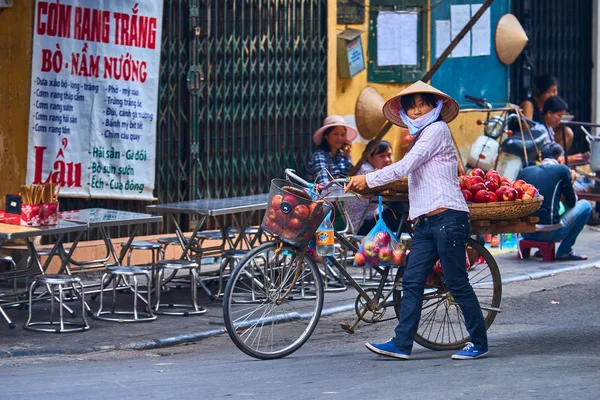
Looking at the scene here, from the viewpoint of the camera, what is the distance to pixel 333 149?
1160cm

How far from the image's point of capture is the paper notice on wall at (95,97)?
10.7 m

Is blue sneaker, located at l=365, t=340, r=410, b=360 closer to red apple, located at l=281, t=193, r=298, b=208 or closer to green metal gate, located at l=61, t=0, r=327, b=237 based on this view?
red apple, located at l=281, t=193, r=298, b=208

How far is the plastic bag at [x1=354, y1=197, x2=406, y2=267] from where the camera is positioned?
7.50m

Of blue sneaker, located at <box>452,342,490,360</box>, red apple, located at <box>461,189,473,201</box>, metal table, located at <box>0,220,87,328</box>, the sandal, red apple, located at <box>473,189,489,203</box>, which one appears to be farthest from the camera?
the sandal

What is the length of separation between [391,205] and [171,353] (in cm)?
186

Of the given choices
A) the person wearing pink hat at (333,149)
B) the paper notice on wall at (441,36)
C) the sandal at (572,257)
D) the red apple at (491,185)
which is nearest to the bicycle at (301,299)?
the red apple at (491,185)

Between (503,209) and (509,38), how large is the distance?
8.10 m

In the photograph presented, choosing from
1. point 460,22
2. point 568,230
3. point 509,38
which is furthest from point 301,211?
point 509,38

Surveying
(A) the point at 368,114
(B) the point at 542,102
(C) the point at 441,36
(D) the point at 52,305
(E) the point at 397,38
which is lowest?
(D) the point at 52,305

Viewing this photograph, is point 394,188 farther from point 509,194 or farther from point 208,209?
point 208,209

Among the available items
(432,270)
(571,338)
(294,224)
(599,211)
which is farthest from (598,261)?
(294,224)

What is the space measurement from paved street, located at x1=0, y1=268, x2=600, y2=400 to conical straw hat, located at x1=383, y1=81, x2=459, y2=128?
5.19 feet

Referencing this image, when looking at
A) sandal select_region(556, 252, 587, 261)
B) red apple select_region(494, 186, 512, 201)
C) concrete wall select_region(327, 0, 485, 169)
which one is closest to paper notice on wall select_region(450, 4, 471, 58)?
concrete wall select_region(327, 0, 485, 169)

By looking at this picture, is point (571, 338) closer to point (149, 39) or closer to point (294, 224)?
point (294, 224)
